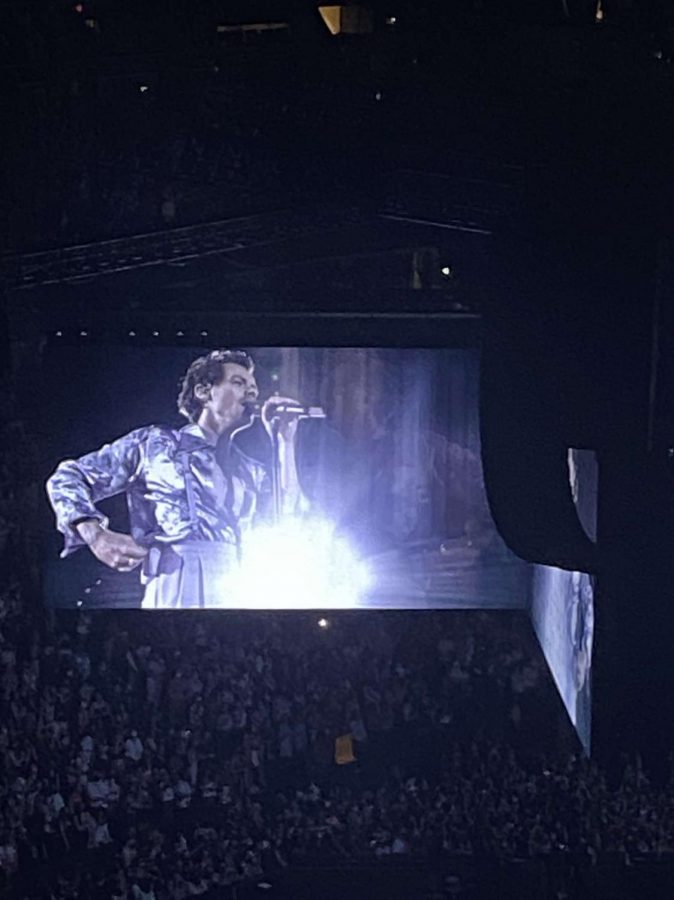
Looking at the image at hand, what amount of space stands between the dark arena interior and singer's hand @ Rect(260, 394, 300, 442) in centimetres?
1

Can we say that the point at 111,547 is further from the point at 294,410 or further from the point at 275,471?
the point at 294,410

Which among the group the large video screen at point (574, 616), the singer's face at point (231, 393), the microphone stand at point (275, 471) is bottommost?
the large video screen at point (574, 616)

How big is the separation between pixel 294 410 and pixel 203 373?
15.6 inches

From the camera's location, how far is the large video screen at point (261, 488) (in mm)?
6281

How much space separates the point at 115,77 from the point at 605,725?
10.1 ft

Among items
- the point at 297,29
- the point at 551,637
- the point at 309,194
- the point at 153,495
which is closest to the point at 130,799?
the point at 153,495

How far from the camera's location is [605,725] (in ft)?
19.2

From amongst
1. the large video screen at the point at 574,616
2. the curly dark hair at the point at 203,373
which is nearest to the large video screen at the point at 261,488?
the curly dark hair at the point at 203,373

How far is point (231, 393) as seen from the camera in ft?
20.7

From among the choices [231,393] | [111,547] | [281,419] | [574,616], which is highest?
[231,393]

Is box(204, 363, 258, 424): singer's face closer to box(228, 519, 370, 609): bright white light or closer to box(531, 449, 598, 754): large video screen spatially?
box(228, 519, 370, 609): bright white light

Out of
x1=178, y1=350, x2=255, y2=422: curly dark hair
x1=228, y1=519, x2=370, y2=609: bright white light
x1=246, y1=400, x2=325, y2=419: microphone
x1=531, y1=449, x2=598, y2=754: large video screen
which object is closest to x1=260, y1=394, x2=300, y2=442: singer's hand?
x1=246, y1=400, x2=325, y2=419: microphone

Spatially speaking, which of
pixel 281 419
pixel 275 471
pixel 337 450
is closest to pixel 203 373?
pixel 281 419

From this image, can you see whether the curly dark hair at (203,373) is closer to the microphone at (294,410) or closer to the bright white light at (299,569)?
the microphone at (294,410)
